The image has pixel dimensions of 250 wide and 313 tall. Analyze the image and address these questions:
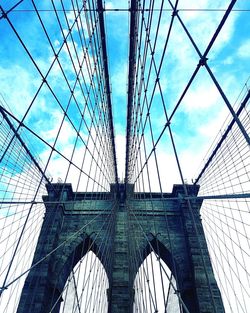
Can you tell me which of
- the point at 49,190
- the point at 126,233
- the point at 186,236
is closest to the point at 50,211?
the point at 49,190

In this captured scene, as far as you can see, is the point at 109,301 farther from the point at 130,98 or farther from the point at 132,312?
the point at 130,98

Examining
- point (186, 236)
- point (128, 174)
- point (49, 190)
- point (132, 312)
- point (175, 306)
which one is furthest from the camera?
point (128, 174)

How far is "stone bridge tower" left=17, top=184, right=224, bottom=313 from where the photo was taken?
876 cm

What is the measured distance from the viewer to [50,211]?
A: 11086mm

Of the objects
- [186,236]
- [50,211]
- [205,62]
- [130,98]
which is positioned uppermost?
[130,98]

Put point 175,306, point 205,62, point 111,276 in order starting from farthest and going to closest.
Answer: point 175,306 → point 111,276 → point 205,62

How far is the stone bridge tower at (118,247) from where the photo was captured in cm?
876

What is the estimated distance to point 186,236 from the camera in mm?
10523

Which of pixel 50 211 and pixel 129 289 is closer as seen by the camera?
pixel 129 289

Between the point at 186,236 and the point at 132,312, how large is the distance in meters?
3.76

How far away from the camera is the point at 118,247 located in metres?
10.8

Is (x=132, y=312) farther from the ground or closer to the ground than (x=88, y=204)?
closer to the ground

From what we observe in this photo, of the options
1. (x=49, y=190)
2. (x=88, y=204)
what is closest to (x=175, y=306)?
(x=88, y=204)

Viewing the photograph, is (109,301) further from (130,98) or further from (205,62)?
(205,62)
